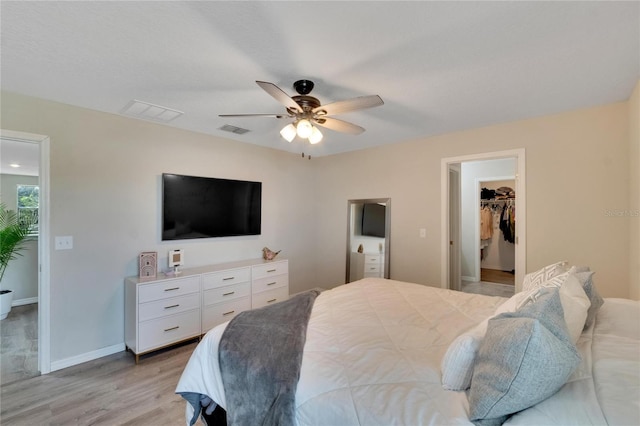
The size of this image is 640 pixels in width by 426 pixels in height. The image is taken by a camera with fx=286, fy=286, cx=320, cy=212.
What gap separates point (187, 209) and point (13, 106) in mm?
1634

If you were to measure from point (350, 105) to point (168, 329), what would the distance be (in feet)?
8.95

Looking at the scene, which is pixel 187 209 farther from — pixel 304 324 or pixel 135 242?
pixel 304 324

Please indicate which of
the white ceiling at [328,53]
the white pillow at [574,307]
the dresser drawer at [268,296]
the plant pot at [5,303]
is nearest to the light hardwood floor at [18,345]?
the plant pot at [5,303]

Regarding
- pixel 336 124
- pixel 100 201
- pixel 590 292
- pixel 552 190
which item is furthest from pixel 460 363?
pixel 100 201

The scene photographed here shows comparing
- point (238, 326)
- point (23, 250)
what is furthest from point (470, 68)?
point (23, 250)

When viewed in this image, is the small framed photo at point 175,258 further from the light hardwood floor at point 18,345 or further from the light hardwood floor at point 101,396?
the light hardwood floor at point 18,345

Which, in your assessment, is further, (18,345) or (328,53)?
(18,345)

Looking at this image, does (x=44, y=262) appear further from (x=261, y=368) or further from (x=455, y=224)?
(x=455, y=224)

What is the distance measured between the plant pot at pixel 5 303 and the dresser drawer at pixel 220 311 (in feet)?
9.74

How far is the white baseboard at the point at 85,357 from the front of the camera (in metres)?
2.57

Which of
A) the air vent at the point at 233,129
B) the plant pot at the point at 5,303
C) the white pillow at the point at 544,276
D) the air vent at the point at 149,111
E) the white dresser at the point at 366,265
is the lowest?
the plant pot at the point at 5,303

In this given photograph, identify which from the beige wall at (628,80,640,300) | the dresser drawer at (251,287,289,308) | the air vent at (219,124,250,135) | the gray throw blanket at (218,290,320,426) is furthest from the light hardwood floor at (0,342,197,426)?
the beige wall at (628,80,640,300)

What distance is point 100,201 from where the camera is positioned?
2812 mm

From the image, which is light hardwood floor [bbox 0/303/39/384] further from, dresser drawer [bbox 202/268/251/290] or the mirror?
the mirror
